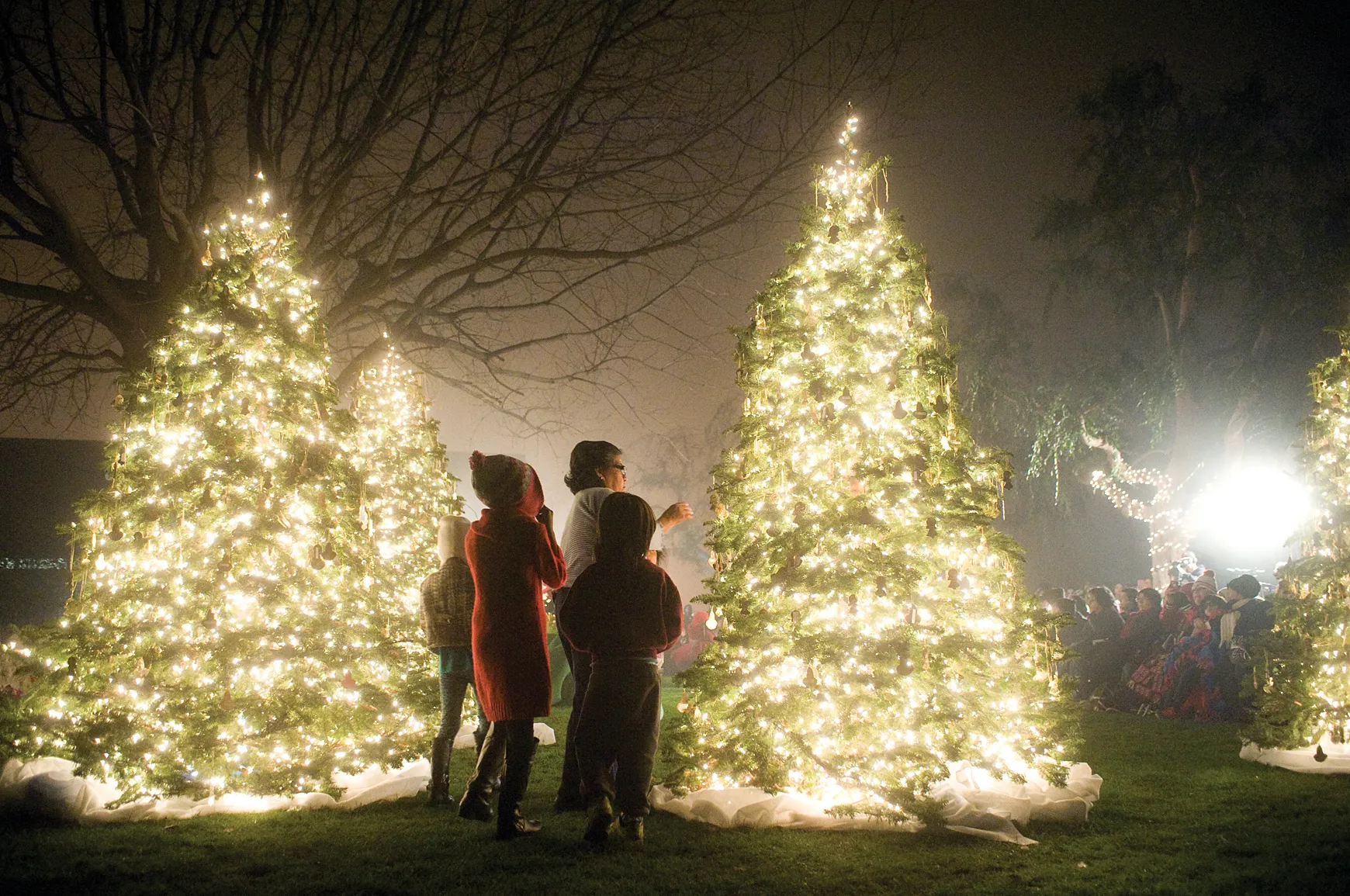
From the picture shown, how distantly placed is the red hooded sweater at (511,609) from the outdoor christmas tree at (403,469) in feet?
14.1

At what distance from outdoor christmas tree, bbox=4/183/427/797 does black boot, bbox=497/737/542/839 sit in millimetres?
1280

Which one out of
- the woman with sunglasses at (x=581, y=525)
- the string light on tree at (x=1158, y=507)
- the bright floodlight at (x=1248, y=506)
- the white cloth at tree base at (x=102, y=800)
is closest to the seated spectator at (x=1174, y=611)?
the woman with sunglasses at (x=581, y=525)

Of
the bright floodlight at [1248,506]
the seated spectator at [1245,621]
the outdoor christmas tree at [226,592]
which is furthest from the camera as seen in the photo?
the bright floodlight at [1248,506]

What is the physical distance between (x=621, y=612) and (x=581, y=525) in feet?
3.09

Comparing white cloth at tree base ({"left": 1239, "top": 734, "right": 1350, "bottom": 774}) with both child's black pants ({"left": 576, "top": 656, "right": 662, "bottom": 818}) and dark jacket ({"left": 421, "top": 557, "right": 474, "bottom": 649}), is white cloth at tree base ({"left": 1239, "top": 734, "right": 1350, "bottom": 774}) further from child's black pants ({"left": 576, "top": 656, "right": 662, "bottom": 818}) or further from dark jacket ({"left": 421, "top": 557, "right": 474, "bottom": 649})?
dark jacket ({"left": 421, "top": 557, "right": 474, "bottom": 649})

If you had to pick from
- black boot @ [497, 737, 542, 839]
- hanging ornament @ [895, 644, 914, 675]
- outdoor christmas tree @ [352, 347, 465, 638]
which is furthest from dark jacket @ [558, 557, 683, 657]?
outdoor christmas tree @ [352, 347, 465, 638]

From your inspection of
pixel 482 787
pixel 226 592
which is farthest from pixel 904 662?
pixel 226 592

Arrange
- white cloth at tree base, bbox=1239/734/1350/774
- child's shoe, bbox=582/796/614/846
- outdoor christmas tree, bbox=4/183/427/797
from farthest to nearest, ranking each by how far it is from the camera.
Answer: white cloth at tree base, bbox=1239/734/1350/774 → outdoor christmas tree, bbox=4/183/427/797 → child's shoe, bbox=582/796/614/846

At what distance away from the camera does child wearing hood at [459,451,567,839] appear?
163 inches

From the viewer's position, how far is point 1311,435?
6.69 m

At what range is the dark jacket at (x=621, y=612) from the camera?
4.16 meters

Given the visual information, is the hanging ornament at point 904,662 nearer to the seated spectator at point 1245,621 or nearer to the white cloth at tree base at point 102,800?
the white cloth at tree base at point 102,800

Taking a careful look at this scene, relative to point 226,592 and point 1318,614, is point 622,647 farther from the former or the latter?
point 1318,614

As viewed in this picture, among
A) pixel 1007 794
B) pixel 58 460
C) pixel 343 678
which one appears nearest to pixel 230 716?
pixel 343 678
